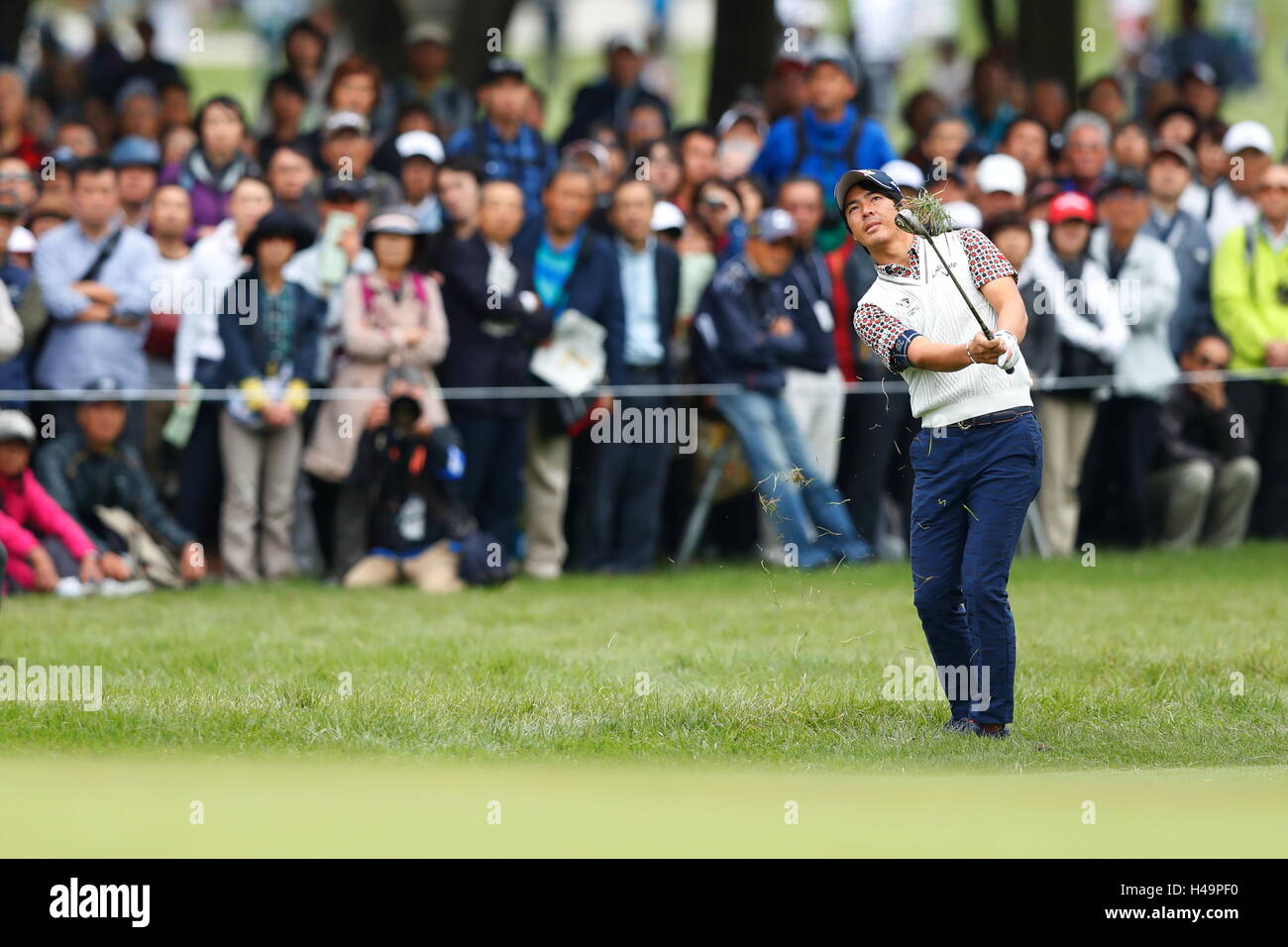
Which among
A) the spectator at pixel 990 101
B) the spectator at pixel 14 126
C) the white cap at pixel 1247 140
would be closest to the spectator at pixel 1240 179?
the white cap at pixel 1247 140

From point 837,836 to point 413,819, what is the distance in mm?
1420

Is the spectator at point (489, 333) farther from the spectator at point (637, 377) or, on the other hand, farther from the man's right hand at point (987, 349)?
the man's right hand at point (987, 349)

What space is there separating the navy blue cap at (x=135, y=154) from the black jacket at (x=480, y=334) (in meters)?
2.58

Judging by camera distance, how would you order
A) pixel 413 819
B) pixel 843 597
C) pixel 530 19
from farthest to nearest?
1. pixel 530 19
2. pixel 843 597
3. pixel 413 819

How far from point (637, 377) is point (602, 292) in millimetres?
628

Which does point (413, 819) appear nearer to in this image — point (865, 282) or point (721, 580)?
point (721, 580)

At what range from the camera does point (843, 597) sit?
41.6 ft

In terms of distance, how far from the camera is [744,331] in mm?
13672

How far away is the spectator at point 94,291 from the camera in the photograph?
43.0 ft

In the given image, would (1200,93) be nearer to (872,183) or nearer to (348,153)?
(348,153)

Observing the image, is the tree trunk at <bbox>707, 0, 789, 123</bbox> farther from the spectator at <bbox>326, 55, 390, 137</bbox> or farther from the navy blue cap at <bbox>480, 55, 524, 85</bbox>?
the navy blue cap at <bbox>480, 55, 524, 85</bbox>

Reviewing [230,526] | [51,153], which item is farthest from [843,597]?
[51,153]

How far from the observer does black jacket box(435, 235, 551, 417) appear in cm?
1360

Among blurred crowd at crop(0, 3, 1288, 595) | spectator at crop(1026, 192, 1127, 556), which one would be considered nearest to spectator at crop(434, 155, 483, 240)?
blurred crowd at crop(0, 3, 1288, 595)
